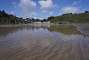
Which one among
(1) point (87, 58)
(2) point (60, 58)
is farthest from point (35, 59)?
(1) point (87, 58)

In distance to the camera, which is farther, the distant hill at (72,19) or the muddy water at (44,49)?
the distant hill at (72,19)

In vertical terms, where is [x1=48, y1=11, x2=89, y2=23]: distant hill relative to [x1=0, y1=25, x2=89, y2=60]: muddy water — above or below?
above

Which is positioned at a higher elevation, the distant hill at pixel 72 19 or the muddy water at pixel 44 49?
the distant hill at pixel 72 19

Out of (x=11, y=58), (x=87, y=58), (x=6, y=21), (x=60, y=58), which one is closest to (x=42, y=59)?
(x=60, y=58)

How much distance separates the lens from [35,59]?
21.6ft

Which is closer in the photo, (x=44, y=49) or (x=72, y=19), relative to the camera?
(x=44, y=49)

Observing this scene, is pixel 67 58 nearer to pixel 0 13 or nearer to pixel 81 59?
pixel 81 59

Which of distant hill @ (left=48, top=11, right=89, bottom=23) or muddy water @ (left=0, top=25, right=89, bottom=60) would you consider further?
distant hill @ (left=48, top=11, right=89, bottom=23)

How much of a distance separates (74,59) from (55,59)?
0.81 m

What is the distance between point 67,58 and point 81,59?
60 centimetres

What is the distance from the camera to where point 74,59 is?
Result: 6.63m

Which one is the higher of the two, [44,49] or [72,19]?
[72,19]

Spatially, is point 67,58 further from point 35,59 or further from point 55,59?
point 35,59

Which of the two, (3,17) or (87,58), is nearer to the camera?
(87,58)
